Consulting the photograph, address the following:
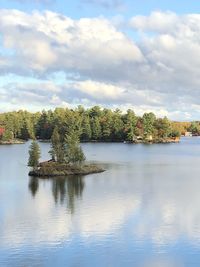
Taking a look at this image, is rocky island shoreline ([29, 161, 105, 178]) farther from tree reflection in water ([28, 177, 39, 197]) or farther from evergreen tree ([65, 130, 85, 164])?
tree reflection in water ([28, 177, 39, 197])

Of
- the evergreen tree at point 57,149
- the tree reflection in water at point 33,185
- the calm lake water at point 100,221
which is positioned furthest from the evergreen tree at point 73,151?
the tree reflection in water at point 33,185

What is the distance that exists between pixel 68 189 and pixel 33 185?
6576 mm

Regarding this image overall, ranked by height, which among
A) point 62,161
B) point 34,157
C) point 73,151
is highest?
point 73,151

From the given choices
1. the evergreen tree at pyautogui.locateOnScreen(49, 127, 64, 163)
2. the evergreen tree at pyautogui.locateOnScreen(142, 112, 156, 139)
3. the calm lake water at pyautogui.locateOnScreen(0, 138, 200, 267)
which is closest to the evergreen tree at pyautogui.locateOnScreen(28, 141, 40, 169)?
the evergreen tree at pyautogui.locateOnScreen(49, 127, 64, 163)

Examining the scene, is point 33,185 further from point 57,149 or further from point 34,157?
point 57,149

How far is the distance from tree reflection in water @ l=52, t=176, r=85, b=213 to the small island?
10.7 ft

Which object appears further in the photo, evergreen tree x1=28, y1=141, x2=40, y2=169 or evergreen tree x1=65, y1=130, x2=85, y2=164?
evergreen tree x1=65, y1=130, x2=85, y2=164

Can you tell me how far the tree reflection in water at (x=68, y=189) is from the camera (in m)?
54.8

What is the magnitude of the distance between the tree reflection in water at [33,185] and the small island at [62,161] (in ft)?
10.6

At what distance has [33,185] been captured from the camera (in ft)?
219

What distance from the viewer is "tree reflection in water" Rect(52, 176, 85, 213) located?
54766 millimetres

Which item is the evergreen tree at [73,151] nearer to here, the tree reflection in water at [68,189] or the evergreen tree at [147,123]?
the tree reflection in water at [68,189]

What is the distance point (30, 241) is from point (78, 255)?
486 cm

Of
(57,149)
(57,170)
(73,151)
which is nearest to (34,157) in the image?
(57,170)
